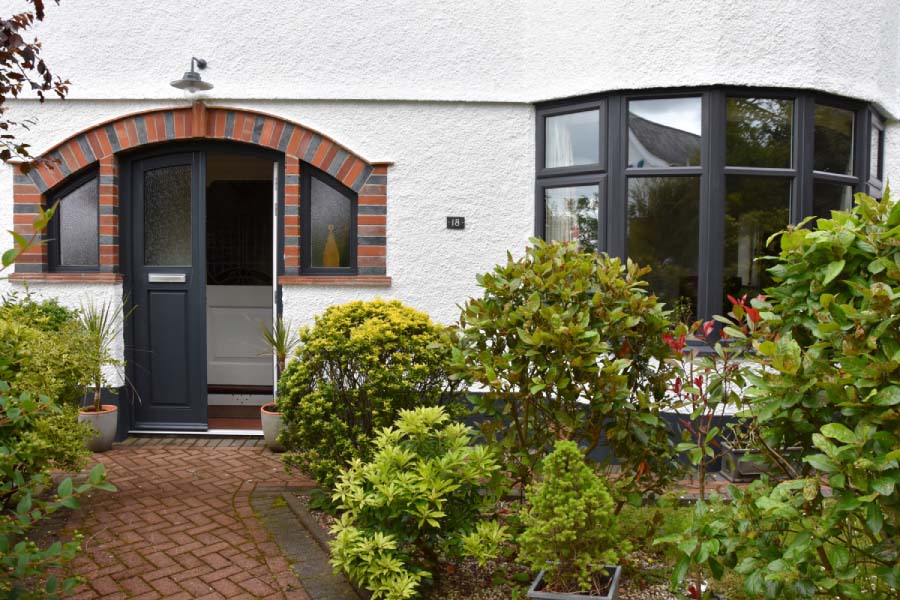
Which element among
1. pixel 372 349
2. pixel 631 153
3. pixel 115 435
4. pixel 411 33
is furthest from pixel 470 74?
pixel 115 435

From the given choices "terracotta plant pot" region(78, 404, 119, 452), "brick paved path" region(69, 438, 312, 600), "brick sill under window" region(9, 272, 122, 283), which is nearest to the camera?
"brick paved path" region(69, 438, 312, 600)

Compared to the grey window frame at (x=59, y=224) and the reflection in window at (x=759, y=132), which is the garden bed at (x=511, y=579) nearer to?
the reflection in window at (x=759, y=132)

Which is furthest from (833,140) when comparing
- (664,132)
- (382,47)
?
(382,47)

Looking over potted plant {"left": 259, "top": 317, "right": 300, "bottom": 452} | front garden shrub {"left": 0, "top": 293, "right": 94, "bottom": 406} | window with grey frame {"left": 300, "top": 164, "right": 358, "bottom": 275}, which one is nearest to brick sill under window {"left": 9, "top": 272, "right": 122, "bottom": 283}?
front garden shrub {"left": 0, "top": 293, "right": 94, "bottom": 406}

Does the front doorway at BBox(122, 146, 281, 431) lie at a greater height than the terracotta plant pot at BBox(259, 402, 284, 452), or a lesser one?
greater

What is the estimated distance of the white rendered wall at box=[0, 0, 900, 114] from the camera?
19.2 ft

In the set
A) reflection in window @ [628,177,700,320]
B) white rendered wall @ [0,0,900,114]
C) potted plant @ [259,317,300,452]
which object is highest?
white rendered wall @ [0,0,900,114]

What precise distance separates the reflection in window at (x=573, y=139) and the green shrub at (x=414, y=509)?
→ 128 inches

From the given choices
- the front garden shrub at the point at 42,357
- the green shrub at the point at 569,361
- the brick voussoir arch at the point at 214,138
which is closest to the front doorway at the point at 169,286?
the brick voussoir arch at the point at 214,138

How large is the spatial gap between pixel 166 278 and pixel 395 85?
271 cm

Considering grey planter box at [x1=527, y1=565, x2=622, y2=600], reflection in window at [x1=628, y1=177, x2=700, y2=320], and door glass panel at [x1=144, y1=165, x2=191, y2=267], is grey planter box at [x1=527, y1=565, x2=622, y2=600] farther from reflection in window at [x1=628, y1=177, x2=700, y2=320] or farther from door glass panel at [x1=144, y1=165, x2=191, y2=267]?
door glass panel at [x1=144, y1=165, x2=191, y2=267]

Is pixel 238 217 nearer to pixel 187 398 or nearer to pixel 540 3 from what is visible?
pixel 187 398

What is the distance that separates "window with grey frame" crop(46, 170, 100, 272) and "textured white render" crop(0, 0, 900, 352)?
1.01ft

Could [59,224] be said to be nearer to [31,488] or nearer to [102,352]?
[102,352]
